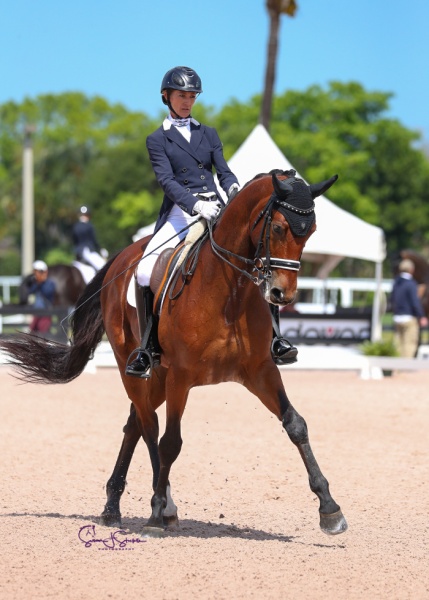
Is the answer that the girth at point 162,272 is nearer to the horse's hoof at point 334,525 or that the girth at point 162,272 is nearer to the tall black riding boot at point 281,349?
the tall black riding boot at point 281,349

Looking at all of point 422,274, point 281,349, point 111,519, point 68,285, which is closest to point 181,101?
point 281,349

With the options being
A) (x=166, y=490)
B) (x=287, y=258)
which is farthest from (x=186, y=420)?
(x=287, y=258)

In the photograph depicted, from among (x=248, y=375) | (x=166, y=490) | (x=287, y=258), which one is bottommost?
(x=166, y=490)

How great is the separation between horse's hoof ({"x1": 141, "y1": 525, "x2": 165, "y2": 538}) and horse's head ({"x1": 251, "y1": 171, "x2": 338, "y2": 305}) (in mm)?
1906

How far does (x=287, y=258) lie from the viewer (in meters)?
6.48

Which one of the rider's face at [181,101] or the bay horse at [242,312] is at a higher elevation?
the rider's face at [181,101]

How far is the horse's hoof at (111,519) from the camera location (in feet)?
25.8

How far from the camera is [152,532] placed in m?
7.36

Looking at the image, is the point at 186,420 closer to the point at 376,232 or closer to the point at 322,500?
the point at 322,500

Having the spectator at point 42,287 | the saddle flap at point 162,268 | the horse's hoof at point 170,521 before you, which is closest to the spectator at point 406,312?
the spectator at point 42,287

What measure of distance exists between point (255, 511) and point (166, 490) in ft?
3.72

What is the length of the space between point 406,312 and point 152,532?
571 inches

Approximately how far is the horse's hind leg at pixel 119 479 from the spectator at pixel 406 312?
13287 millimetres

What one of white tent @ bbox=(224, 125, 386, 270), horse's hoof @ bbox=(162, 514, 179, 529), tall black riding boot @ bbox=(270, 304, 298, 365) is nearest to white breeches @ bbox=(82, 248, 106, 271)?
white tent @ bbox=(224, 125, 386, 270)
